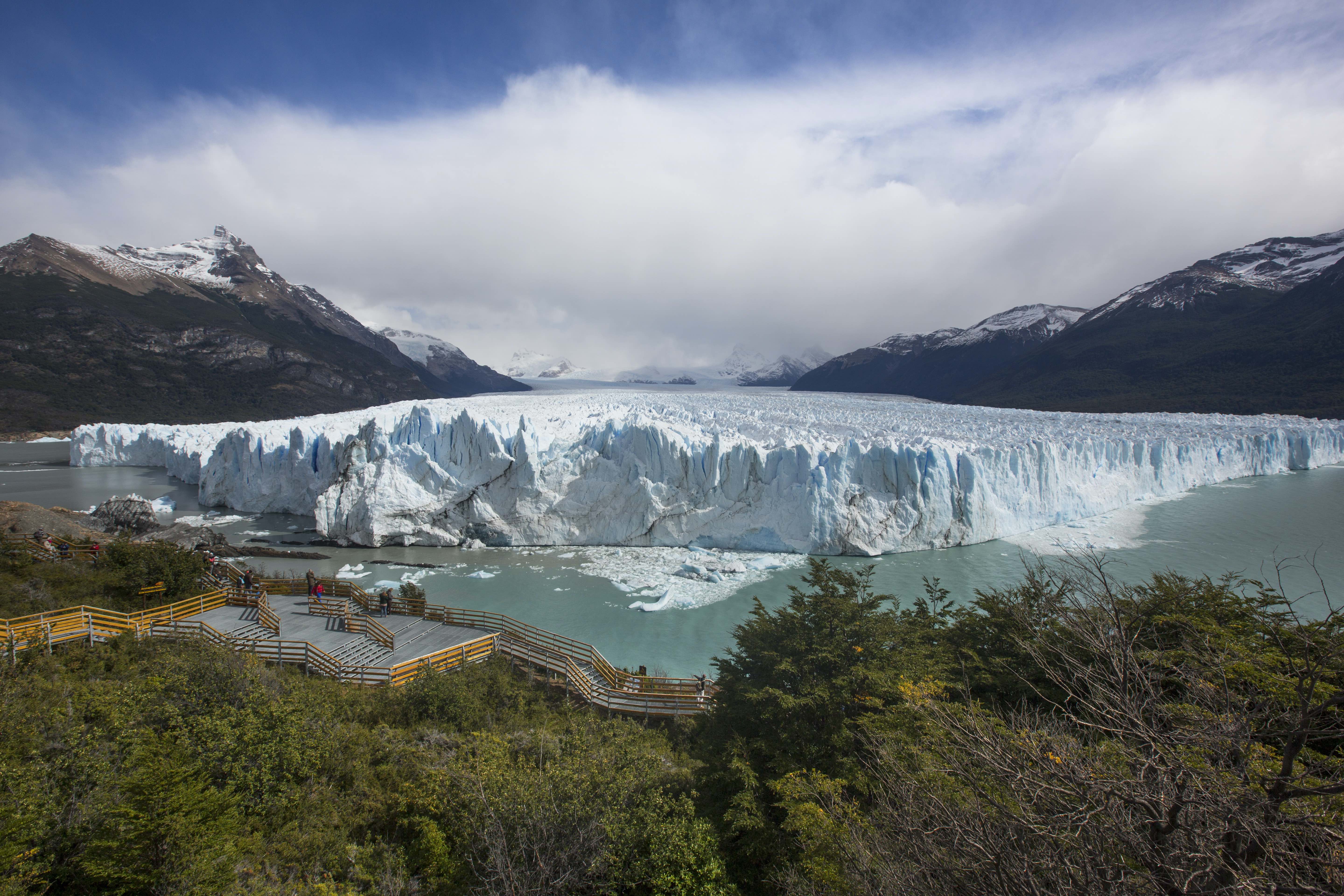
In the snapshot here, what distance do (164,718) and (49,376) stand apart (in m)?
72.7

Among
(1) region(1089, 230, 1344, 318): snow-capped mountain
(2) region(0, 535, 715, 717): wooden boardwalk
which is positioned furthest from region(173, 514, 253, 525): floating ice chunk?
(1) region(1089, 230, 1344, 318): snow-capped mountain

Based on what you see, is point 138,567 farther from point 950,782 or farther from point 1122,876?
point 1122,876

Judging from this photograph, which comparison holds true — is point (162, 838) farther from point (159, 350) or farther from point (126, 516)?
point (159, 350)

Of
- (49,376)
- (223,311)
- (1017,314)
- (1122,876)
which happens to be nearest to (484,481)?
(1122,876)

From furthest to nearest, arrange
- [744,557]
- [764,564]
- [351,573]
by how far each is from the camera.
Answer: [744,557] < [764,564] < [351,573]

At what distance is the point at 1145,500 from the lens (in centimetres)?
2034

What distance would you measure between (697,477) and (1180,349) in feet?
185

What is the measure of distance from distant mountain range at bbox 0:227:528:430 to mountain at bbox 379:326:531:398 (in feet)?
30.2

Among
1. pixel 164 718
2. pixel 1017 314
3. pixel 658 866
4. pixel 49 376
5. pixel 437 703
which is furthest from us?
pixel 1017 314

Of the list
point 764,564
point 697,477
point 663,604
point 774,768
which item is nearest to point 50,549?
point 663,604

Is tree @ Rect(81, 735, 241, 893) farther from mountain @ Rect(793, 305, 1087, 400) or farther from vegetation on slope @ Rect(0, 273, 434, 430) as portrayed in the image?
mountain @ Rect(793, 305, 1087, 400)

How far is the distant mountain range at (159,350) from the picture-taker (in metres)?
50.7

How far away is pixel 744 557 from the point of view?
16.7 metres

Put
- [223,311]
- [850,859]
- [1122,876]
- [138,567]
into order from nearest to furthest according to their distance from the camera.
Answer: [1122,876] < [850,859] < [138,567] < [223,311]
